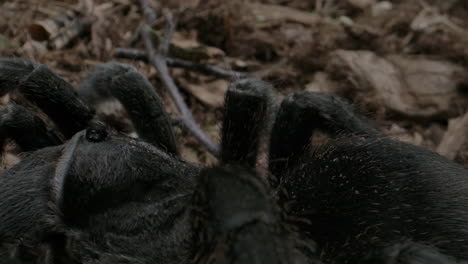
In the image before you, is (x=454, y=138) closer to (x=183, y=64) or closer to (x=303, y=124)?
(x=303, y=124)

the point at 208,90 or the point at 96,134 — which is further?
the point at 208,90

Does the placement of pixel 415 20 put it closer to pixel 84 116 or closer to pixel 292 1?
pixel 292 1

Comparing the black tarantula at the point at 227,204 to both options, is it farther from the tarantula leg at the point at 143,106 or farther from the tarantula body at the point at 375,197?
the tarantula leg at the point at 143,106

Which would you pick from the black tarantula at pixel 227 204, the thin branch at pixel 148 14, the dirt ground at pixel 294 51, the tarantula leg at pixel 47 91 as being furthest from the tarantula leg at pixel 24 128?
the thin branch at pixel 148 14

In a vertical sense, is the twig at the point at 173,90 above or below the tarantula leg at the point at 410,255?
below

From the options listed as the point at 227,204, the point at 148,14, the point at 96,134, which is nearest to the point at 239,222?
the point at 227,204

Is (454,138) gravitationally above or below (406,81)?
below

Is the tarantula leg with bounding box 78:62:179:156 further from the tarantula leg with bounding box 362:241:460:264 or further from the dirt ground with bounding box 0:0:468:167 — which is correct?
the tarantula leg with bounding box 362:241:460:264
